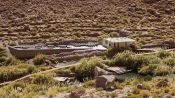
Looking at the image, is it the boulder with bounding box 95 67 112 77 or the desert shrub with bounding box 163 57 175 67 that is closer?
the boulder with bounding box 95 67 112 77

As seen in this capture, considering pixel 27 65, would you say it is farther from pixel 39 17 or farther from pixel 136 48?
pixel 39 17

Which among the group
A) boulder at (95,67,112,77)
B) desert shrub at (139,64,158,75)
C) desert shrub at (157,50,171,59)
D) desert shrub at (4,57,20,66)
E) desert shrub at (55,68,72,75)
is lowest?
desert shrub at (4,57,20,66)

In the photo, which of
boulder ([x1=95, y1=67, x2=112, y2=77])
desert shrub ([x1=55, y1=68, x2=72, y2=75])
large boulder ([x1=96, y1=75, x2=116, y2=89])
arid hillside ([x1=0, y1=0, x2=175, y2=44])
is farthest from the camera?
arid hillside ([x1=0, y1=0, x2=175, y2=44])

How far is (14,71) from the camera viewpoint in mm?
49500

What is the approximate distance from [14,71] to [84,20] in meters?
31.1

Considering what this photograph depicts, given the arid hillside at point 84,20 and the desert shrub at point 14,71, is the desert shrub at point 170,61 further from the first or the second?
the arid hillside at point 84,20

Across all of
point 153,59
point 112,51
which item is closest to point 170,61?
point 153,59

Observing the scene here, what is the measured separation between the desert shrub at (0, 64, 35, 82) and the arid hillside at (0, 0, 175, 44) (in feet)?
43.9

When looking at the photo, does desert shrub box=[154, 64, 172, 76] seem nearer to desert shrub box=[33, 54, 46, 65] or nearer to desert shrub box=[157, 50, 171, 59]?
desert shrub box=[157, 50, 171, 59]

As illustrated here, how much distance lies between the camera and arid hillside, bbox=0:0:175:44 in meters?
69.5

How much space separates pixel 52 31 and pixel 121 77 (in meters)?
31.7

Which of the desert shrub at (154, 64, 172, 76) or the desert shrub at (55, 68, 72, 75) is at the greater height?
the desert shrub at (154, 64, 172, 76)

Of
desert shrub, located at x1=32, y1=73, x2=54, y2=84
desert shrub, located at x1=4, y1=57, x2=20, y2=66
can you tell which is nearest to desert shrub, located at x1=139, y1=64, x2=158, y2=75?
desert shrub, located at x1=32, y1=73, x2=54, y2=84

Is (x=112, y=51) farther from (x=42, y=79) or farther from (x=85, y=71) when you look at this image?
(x=42, y=79)
